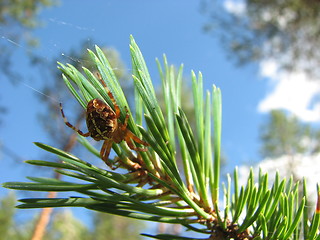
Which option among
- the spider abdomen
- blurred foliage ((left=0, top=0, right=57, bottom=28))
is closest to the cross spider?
the spider abdomen

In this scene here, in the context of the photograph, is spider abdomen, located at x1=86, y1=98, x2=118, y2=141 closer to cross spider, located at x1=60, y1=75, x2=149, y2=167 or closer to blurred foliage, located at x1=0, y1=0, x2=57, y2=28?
cross spider, located at x1=60, y1=75, x2=149, y2=167

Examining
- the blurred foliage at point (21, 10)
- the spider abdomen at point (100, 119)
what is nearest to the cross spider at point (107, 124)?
the spider abdomen at point (100, 119)

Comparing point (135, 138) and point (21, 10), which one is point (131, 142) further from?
point (21, 10)

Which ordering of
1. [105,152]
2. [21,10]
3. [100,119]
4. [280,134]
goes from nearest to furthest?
[100,119], [105,152], [21,10], [280,134]

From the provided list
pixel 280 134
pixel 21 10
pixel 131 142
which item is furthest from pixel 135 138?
pixel 280 134

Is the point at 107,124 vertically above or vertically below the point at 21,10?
below

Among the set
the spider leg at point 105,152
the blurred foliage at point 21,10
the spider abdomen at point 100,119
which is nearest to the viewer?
the spider abdomen at point 100,119

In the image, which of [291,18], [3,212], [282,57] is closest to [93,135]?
[291,18]

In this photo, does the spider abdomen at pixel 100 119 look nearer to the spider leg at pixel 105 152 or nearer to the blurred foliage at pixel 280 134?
the spider leg at pixel 105 152
